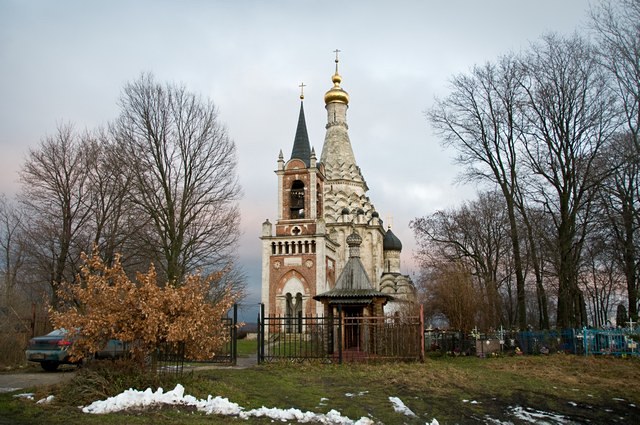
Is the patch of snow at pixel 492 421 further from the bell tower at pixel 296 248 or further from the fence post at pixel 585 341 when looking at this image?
the bell tower at pixel 296 248

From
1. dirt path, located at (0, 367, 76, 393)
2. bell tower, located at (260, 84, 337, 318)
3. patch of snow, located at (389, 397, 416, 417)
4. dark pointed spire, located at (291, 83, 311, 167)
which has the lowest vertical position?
patch of snow, located at (389, 397, 416, 417)

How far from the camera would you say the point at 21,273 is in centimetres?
3344

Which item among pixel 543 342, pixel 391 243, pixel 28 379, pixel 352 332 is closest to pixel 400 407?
pixel 352 332

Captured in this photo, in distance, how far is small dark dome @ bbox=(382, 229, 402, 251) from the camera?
48.0 metres

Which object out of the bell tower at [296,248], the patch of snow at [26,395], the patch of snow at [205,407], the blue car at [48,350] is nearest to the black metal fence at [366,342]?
the blue car at [48,350]

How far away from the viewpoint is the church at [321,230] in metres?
36.8

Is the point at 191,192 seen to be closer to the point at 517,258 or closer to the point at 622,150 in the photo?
the point at 517,258

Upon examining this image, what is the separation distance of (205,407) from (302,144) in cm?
3351

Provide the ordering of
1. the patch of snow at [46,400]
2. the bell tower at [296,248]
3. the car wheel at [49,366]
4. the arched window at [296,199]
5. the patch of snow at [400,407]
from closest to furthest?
the patch of snow at [46,400], the patch of snow at [400,407], the car wheel at [49,366], the bell tower at [296,248], the arched window at [296,199]

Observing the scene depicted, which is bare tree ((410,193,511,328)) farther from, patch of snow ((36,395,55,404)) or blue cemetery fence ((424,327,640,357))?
patch of snow ((36,395,55,404))

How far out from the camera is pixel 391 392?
37.4 ft

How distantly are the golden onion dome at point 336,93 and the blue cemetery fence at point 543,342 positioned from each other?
27.7m

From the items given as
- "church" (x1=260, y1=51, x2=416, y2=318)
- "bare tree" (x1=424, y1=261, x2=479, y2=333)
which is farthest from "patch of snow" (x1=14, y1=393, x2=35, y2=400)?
"church" (x1=260, y1=51, x2=416, y2=318)

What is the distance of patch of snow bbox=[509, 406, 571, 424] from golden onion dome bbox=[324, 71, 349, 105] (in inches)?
1554
